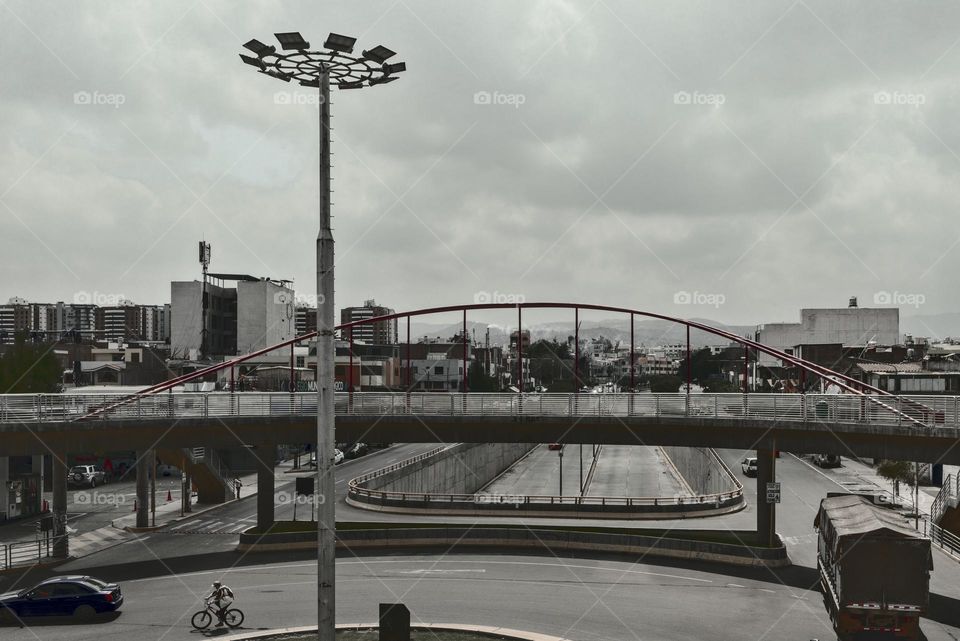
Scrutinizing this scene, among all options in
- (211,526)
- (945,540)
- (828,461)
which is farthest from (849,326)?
(211,526)

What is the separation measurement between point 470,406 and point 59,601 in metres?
19.0

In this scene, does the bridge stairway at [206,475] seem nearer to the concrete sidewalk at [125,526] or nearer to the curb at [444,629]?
the concrete sidewalk at [125,526]

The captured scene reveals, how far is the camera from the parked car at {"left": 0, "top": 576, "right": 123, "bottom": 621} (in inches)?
1088

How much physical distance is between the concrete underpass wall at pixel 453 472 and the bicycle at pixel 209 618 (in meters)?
30.6

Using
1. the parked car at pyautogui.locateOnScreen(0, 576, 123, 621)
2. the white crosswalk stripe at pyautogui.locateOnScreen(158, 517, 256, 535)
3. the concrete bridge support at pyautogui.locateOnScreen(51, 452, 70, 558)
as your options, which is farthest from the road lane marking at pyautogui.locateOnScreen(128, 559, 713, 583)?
the white crosswalk stripe at pyautogui.locateOnScreen(158, 517, 256, 535)

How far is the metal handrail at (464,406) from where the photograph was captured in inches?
1350

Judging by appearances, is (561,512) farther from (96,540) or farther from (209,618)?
(96,540)

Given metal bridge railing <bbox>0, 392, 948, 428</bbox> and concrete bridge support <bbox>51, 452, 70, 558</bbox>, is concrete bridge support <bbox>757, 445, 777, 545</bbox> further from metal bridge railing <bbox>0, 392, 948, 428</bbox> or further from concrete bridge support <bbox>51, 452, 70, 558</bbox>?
concrete bridge support <bbox>51, 452, 70, 558</bbox>

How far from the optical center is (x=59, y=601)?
→ 91.0 feet

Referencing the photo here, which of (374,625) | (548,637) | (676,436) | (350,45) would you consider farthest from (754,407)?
(350,45)

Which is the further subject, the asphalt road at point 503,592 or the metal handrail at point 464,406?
the metal handrail at point 464,406

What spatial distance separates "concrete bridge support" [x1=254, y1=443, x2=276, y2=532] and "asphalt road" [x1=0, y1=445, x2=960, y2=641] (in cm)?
218

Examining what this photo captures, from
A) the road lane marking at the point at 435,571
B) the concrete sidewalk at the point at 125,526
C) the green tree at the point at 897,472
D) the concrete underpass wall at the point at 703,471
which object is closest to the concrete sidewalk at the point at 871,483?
the green tree at the point at 897,472

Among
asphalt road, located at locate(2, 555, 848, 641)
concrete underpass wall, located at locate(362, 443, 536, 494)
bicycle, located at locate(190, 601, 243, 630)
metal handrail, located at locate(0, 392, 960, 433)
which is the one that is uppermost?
metal handrail, located at locate(0, 392, 960, 433)
